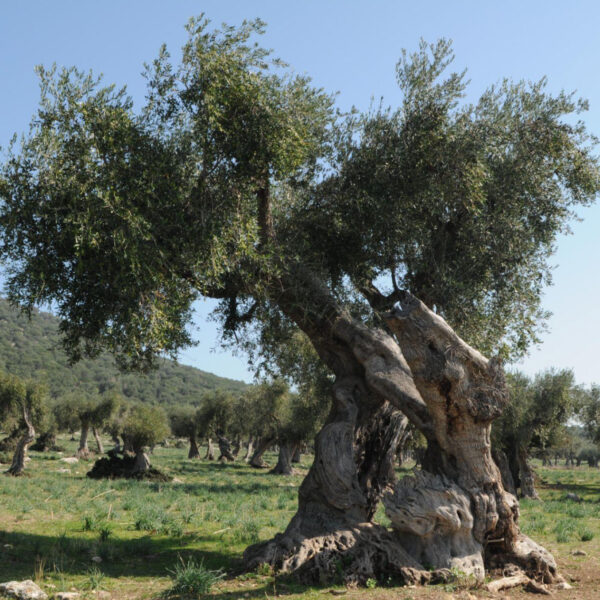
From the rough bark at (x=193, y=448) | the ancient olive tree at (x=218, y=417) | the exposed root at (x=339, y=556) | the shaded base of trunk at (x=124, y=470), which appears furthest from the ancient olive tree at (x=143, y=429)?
the exposed root at (x=339, y=556)

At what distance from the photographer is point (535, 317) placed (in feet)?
48.6

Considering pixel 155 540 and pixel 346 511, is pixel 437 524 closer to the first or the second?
pixel 346 511

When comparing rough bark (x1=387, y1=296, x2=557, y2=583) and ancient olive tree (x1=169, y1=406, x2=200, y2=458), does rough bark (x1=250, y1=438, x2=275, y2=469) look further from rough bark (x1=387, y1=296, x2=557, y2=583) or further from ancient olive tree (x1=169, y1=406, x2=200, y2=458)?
rough bark (x1=387, y1=296, x2=557, y2=583)

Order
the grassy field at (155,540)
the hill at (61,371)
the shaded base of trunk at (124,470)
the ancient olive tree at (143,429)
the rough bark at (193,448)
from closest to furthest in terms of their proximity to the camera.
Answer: the grassy field at (155,540)
the shaded base of trunk at (124,470)
the ancient olive tree at (143,429)
the rough bark at (193,448)
the hill at (61,371)

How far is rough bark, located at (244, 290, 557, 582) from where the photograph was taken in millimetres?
9930

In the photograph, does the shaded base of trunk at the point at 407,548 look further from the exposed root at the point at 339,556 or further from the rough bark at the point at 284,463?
the rough bark at the point at 284,463

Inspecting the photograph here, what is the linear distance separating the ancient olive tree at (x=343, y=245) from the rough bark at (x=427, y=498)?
39 millimetres

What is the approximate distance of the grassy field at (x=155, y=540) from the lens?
916 centimetres

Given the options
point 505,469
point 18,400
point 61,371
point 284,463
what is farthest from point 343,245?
point 61,371

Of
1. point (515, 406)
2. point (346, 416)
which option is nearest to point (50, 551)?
point (346, 416)

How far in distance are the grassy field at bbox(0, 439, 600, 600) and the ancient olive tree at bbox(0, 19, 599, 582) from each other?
0.92 m

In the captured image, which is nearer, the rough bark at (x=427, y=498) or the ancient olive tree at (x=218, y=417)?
the rough bark at (x=427, y=498)

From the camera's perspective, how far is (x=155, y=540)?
13.5m

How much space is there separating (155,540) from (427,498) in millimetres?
7316
